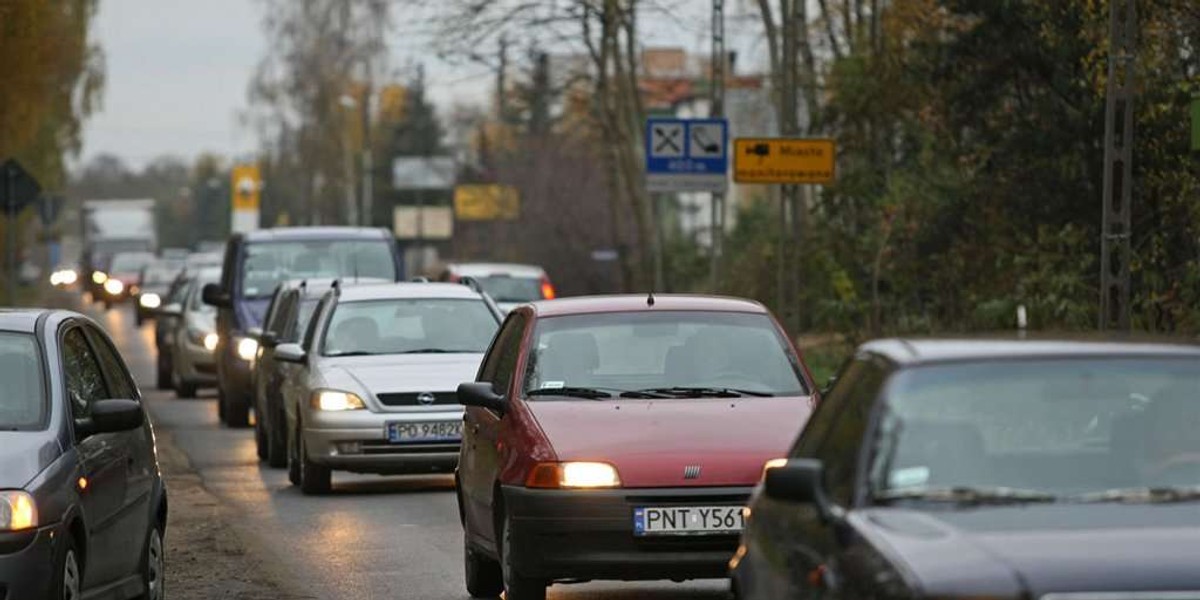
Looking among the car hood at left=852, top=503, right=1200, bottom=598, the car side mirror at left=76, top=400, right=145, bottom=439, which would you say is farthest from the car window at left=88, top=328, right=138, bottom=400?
the car hood at left=852, top=503, right=1200, bottom=598

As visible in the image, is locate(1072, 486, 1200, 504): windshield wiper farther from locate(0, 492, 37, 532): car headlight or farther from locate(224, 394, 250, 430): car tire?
locate(224, 394, 250, 430): car tire

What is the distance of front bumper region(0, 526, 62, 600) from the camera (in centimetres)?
970

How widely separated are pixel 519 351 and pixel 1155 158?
647 inches

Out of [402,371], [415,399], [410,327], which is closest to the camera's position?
[415,399]

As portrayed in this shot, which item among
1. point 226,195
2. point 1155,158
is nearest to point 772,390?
point 1155,158

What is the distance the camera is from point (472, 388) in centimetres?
1279

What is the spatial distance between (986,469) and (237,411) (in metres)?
21.8

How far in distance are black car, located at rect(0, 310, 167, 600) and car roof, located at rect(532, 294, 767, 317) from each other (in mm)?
2096

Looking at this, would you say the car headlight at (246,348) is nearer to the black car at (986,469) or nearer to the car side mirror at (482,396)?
the car side mirror at (482,396)

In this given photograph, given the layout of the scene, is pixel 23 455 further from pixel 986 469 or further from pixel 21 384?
pixel 986 469

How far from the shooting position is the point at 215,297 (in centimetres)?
2975

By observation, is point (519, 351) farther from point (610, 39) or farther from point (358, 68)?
point (358, 68)

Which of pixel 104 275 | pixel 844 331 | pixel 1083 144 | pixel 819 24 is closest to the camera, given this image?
pixel 1083 144

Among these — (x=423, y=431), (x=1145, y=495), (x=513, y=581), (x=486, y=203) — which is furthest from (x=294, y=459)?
(x=486, y=203)
